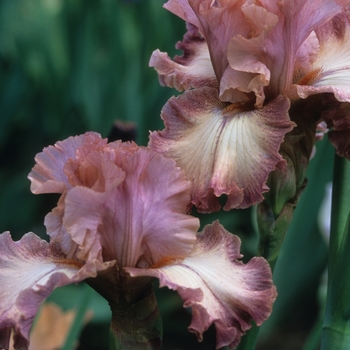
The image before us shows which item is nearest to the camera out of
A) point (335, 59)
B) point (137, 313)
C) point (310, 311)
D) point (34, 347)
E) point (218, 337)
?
point (218, 337)

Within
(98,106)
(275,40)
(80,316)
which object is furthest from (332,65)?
(98,106)

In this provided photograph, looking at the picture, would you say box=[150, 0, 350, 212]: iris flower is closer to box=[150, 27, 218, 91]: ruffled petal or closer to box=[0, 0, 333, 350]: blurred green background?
box=[150, 27, 218, 91]: ruffled petal

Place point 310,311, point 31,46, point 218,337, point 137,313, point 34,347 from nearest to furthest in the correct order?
1. point 218,337
2. point 137,313
3. point 34,347
4. point 31,46
5. point 310,311

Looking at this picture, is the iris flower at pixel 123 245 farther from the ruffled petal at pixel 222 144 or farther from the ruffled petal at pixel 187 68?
the ruffled petal at pixel 187 68

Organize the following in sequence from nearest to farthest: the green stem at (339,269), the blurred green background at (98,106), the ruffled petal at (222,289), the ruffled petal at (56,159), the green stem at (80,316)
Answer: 1. the ruffled petal at (222,289)
2. the ruffled petal at (56,159)
3. the green stem at (339,269)
4. the green stem at (80,316)
5. the blurred green background at (98,106)

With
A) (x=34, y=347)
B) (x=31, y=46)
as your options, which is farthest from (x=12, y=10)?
(x=34, y=347)

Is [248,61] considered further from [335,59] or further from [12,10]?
[12,10]

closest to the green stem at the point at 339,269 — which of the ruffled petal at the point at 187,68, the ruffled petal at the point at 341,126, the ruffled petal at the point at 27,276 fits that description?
the ruffled petal at the point at 341,126
